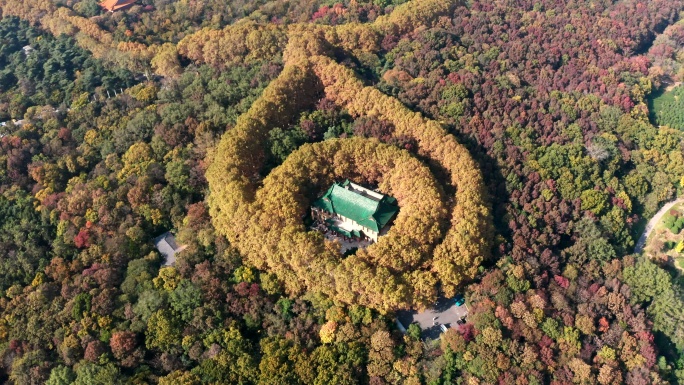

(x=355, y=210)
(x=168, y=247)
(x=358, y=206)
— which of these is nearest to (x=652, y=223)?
(x=358, y=206)

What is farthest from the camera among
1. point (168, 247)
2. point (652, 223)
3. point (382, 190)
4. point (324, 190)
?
point (652, 223)

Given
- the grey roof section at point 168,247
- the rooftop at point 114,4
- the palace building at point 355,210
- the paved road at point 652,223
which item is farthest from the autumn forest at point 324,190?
the rooftop at point 114,4

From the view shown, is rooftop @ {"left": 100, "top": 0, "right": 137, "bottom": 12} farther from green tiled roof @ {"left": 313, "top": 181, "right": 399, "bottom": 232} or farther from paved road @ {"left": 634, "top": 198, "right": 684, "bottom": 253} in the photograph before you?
paved road @ {"left": 634, "top": 198, "right": 684, "bottom": 253}

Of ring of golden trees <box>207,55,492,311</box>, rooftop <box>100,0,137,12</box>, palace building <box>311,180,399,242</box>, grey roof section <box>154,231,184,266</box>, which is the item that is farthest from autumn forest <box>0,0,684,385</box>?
rooftop <box>100,0,137,12</box>

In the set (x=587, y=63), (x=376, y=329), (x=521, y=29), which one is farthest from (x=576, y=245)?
(x=521, y=29)

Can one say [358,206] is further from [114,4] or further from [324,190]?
[114,4]
